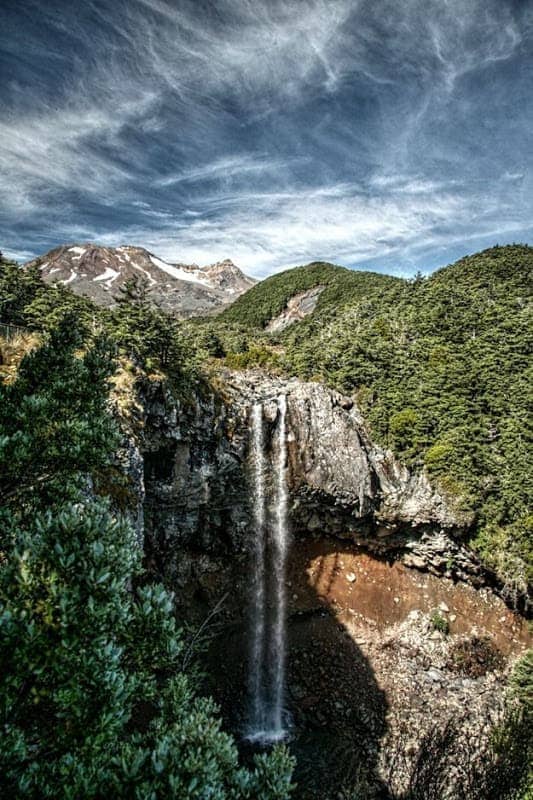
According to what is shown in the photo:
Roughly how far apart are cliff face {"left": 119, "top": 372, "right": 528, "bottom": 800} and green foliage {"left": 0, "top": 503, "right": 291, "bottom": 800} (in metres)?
10.9

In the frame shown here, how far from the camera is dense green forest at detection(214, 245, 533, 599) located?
20078 mm

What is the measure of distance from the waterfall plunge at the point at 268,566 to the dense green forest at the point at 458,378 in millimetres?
7013

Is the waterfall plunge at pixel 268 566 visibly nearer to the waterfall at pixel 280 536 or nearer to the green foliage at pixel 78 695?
the waterfall at pixel 280 536

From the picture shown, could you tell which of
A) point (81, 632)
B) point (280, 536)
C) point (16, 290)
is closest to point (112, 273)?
point (16, 290)

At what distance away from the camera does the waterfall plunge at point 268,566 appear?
18.1 m

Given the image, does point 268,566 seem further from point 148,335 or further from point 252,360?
point 252,360

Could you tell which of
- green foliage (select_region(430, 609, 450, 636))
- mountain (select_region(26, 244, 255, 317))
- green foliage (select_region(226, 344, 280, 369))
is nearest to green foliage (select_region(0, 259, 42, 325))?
green foliage (select_region(226, 344, 280, 369))

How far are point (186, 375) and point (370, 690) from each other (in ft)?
55.6

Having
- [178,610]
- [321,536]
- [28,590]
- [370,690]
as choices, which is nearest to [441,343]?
[321,536]

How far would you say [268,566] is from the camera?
21438mm

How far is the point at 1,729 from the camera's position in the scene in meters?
3.20

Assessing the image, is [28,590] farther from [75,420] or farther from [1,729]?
[75,420]

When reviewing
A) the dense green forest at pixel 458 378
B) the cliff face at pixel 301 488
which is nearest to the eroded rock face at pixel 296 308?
the dense green forest at pixel 458 378

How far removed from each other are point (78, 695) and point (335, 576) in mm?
20570
